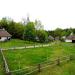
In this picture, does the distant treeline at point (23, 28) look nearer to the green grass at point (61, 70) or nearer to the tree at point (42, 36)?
the tree at point (42, 36)

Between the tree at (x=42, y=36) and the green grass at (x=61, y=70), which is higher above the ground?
the tree at (x=42, y=36)

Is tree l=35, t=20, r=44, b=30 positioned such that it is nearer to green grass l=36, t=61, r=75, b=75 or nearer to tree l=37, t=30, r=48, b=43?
tree l=37, t=30, r=48, b=43

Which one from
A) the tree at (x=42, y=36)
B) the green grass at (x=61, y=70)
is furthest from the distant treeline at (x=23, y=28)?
the green grass at (x=61, y=70)

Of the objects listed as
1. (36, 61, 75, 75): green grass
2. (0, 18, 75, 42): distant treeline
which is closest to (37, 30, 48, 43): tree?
(0, 18, 75, 42): distant treeline

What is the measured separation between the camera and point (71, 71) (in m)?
26.9

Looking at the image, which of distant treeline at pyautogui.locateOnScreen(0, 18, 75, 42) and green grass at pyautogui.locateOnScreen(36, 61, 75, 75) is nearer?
green grass at pyautogui.locateOnScreen(36, 61, 75, 75)

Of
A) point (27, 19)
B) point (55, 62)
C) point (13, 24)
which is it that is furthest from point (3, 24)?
point (55, 62)

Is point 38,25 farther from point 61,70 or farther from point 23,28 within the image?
point 61,70

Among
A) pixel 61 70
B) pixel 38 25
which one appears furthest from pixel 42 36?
pixel 61 70

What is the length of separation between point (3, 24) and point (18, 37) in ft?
28.9

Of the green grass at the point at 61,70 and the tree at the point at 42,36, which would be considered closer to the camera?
the green grass at the point at 61,70

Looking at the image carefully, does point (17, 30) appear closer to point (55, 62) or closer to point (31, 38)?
point (31, 38)

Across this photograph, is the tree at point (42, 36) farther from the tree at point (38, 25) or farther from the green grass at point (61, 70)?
the green grass at point (61, 70)

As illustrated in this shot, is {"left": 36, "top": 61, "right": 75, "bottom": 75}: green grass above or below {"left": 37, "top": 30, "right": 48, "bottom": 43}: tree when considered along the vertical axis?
below
